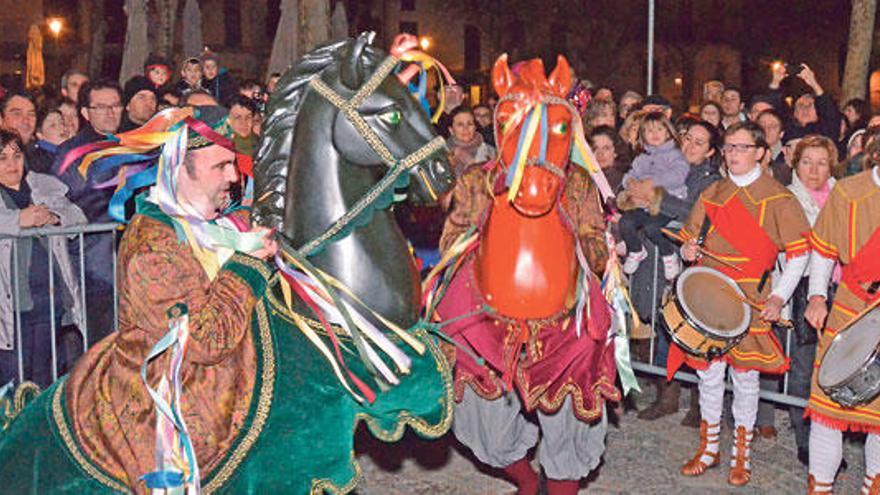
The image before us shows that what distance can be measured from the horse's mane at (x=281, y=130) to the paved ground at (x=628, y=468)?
2.68 metres

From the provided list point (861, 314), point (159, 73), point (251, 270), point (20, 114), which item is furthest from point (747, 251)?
point (159, 73)

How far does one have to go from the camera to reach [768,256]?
583 centimetres

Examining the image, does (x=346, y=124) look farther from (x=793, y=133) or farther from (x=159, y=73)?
(x=793, y=133)

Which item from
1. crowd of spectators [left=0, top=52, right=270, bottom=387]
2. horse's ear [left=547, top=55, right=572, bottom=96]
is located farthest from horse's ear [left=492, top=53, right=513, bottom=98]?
crowd of spectators [left=0, top=52, right=270, bottom=387]

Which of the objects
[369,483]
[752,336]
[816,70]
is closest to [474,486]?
[369,483]

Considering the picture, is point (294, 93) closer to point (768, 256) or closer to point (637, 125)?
point (768, 256)

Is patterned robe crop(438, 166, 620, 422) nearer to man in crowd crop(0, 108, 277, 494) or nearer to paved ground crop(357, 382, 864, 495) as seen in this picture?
paved ground crop(357, 382, 864, 495)

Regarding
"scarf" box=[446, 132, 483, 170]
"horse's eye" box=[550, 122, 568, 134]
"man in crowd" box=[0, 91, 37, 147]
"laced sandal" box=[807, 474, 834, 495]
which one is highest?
"horse's eye" box=[550, 122, 568, 134]

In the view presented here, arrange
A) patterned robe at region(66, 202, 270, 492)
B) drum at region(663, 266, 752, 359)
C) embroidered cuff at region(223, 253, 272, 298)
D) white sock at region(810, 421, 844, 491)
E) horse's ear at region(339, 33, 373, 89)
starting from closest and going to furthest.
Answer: patterned robe at region(66, 202, 270, 492)
embroidered cuff at region(223, 253, 272, 298)
horse's ear at region(339, 33, 373, 89)
white sock at region(810, 421, 844, 491)
drum at region(663, 266, 752, 359)

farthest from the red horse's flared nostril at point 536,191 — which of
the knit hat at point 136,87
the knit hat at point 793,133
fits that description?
the knit hat at point 793,133

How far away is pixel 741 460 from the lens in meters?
6.03

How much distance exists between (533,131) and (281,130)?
3.89ft

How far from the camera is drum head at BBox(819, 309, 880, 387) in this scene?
15.4 ft

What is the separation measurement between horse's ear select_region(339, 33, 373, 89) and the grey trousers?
1.99m
